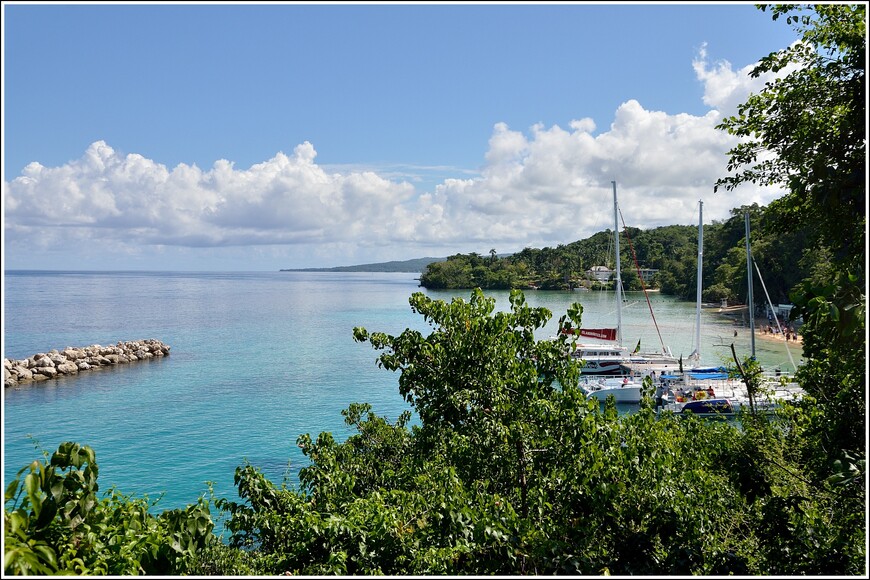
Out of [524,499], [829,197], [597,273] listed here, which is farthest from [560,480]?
[597,273]

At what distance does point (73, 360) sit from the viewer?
88.4 ft

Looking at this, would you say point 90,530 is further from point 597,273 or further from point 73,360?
point 597,273

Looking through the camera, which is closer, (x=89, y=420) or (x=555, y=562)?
Answer: (x=555, y=562)

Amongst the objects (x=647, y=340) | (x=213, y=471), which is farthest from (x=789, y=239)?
(x=213, y=471)

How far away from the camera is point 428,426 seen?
5.37 metres

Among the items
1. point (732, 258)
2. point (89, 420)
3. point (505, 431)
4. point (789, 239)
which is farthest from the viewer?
point (732, 258)

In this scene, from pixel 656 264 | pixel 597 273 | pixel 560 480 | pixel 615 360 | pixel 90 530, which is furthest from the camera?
pixel 597 273

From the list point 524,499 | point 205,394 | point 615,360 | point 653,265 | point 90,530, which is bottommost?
point 205,394

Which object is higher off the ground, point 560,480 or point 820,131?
point 820,131

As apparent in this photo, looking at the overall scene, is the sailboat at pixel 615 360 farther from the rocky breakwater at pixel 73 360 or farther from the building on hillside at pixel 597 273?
the building on hillside at pixel 597 273

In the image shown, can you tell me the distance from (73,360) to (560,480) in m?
27.6

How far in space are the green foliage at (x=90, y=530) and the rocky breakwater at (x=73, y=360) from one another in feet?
74.8

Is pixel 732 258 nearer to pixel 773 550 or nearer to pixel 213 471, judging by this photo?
pixel 213 471

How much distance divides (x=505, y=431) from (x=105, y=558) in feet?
8.95
